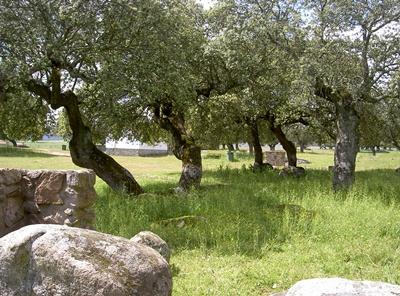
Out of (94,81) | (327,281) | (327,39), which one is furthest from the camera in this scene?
(327,39)

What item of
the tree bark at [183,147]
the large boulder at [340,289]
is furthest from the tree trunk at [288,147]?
the large boulder at [340,289]

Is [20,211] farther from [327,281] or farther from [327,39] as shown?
[327,39]

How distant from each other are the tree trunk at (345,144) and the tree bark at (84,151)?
749 centimetres

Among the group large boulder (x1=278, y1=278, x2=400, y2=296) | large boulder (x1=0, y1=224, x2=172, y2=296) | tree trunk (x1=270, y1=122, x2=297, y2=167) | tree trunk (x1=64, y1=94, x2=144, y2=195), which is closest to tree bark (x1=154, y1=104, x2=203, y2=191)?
tree trunk (x1=64, y1=94, x2=144, y2=195)

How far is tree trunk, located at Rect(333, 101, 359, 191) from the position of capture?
1606 cm

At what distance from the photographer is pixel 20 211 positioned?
6977mm

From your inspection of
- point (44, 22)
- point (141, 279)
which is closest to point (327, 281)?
point (141, 279)

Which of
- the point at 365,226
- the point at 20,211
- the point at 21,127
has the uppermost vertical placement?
the point at 21,127

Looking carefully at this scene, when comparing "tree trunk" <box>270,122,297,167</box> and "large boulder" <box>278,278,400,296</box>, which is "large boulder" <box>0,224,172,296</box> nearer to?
"large boulder" <box>278,278,400,296</box>

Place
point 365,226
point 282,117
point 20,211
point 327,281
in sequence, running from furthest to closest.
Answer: point 282,117, point 365,226, point 20,211, point 327,281

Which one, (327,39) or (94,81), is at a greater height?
(327,39)

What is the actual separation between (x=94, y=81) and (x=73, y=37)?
1.58m

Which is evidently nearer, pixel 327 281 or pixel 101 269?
pixel 327 281

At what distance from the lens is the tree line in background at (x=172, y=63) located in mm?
12617
